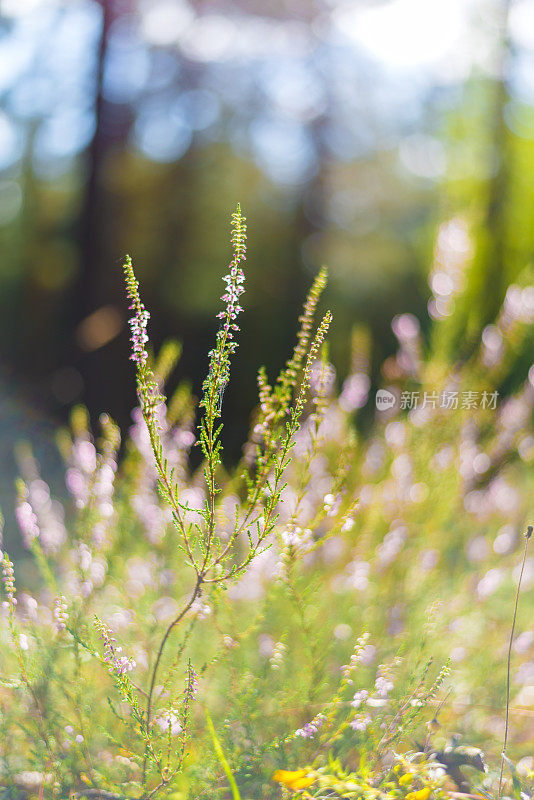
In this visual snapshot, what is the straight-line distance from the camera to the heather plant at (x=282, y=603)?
1.02 m

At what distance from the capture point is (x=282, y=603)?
1.94 metres

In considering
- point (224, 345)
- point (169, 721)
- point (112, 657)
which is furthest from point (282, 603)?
point (224, 345)

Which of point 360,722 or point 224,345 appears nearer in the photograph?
point 224,345

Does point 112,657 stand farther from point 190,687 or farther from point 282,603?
point 282,603

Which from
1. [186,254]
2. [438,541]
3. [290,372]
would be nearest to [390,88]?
[186,254]

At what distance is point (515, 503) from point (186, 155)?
6999 mm

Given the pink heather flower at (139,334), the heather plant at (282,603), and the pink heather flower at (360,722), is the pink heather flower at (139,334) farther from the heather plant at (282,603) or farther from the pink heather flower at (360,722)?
the pink heather flower at (360,722)

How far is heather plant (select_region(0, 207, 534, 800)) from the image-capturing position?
3.33 ft

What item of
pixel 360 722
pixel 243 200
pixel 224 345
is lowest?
pixel 360 722

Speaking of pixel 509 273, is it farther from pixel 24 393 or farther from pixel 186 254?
pixel 24 393

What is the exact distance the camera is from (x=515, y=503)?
9.06 feet

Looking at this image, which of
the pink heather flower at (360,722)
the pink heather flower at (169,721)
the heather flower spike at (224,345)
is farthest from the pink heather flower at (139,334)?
the pink heather flower at (360,722)

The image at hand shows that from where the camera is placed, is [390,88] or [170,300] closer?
[170,300]

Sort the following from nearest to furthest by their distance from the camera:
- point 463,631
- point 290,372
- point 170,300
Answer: point 290,372 → point 463,631 → point 170,300
